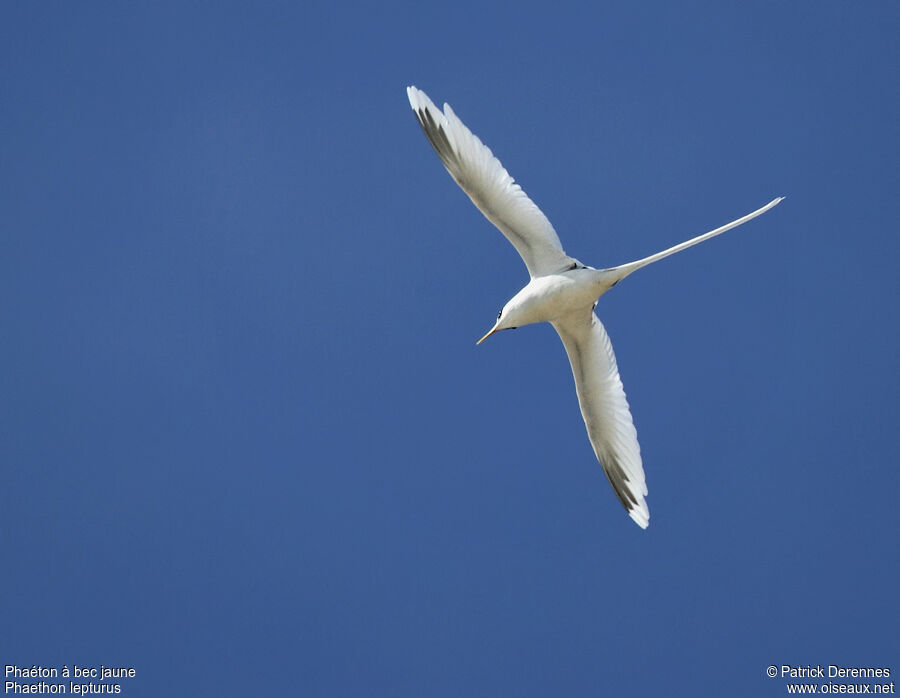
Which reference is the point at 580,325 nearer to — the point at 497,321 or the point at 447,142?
the point at 497,321

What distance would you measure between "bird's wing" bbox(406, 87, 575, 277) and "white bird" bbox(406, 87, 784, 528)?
0.04 feet

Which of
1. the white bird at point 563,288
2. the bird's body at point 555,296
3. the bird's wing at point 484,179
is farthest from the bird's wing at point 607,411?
the bird's wing at point 484,179

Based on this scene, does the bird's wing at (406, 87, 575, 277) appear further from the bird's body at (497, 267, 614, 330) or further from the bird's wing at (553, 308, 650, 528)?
the bird's wing at (553, 308, 650, 528)

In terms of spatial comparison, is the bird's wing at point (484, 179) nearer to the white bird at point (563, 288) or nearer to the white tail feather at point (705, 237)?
the white bird at point (563, 288)

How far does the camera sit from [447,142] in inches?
568

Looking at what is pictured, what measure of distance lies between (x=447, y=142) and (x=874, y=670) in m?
9.07

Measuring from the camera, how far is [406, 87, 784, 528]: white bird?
1443 cm

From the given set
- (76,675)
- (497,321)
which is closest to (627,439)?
(497,321)

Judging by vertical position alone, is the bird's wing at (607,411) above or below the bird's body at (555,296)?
below

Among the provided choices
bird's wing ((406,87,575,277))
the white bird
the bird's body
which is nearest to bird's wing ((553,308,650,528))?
the white bird

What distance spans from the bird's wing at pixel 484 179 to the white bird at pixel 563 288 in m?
0.01

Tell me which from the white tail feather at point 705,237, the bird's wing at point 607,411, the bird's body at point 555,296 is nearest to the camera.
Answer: the white tail feather at point 705,237

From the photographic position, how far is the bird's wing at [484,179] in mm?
14414

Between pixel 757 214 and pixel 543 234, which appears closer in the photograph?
pixel 757 214
